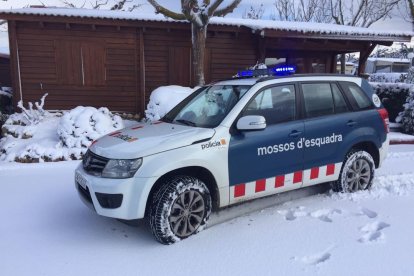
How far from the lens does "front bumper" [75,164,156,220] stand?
3.41 metres

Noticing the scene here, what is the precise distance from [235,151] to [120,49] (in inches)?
357

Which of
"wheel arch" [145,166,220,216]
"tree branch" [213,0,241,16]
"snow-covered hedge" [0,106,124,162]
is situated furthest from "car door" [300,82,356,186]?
"tree branch" [213,0,241,16]

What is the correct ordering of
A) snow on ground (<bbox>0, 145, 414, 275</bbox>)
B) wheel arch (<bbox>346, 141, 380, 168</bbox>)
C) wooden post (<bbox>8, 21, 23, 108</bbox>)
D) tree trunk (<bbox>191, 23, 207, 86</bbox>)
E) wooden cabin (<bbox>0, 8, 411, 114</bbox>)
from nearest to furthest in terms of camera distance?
snow on ground (<bbox>0, 145, 414, 275</bbox>), wheel arch (<bbox>346, 141, 380, 168</bbox>), tree trunk (<bbox>191, 23, 207, 86</bbox>), wooden post (<bbox>8, 21, 23, 108</bbox>), wooden cabin (<bbox>0, 8, 411, 114</bbox>)

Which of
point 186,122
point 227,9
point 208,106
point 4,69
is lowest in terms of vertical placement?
point 186,122

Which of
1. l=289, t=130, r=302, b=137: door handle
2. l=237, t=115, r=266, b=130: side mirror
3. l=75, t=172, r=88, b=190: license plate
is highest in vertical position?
l=237, t=115, r=266, b=130: side mirror

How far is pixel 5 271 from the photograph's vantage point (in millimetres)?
3184

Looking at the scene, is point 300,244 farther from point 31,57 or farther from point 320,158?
point 31,57

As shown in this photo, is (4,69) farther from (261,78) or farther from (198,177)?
(198,177)

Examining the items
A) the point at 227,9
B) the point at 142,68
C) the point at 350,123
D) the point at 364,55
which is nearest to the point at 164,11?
the point at 227,9

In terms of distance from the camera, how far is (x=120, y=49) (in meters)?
11.8

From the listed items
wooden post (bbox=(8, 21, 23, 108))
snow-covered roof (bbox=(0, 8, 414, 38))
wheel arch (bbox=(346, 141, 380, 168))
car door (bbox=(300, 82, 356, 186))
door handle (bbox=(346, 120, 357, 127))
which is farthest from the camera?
wooden post (bbox=(8, 21, 23, 108))

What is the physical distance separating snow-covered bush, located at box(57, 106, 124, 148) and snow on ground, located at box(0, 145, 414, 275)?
2.85 m

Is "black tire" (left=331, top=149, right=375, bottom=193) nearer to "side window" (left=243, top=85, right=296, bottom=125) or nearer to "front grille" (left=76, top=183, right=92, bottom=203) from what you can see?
"side window" (left=243, top=85, right=296, bottom=125)

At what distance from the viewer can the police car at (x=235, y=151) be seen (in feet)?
11.5
